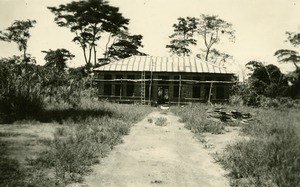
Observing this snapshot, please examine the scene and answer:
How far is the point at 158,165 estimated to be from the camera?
7.41 metres

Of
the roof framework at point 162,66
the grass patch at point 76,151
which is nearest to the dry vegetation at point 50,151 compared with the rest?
the grass patch at point 76,151

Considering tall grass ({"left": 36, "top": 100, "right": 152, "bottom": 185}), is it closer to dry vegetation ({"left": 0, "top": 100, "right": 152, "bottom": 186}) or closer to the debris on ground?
dry vegetation ({"left": 0, "top": 100, "right": 152, "bottom": 186})

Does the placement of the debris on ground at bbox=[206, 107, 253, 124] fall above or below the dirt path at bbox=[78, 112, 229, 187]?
above

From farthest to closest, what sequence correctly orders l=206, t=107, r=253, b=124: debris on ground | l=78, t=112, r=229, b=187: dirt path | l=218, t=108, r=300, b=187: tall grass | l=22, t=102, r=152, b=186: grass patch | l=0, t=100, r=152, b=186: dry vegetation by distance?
l=206, t=107, r=253, b=124: debris on ground
l=22, t=102, r=152, b=186: grass patch
l=78, t=112, r=229, b=187: dirt path
l=0, t=100, r=152, b=186: dry vegetation
l=218, t=108, r=300, b=187: tall grass

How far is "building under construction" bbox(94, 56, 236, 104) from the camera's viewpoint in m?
30.3

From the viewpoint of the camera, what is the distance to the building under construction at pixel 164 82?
30.3 metres

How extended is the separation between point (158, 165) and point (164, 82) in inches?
929

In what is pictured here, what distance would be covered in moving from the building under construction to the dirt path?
19.8 metres

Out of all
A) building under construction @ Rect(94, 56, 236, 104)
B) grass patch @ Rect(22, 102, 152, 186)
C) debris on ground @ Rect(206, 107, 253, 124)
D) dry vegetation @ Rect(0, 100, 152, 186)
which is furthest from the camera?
building under construction @ Rect(94, 56, 236, 104)

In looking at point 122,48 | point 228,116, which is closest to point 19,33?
point 122,48

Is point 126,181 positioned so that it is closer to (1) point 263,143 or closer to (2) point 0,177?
(2) point 0,177

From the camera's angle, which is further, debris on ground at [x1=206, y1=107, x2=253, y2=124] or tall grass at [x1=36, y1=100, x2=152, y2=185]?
debris on ground at [x1=206, y1=107, x2=253, y2=124]

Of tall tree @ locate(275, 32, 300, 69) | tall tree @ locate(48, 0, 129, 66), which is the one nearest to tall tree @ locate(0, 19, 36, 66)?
tall tree @ locate(48, 0, 129, 66)

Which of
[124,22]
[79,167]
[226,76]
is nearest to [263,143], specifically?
[79,167]
